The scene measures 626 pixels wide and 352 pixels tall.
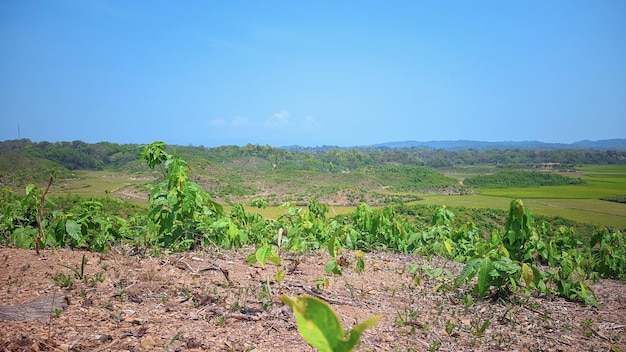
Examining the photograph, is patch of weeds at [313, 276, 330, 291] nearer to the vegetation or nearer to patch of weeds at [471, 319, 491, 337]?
the vegetation

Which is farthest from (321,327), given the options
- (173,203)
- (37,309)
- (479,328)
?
(173,203)

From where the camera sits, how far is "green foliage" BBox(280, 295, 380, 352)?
1.92 ft

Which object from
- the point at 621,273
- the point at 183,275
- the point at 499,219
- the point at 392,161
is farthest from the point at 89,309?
the point at 392,161

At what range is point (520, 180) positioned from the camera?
64.7m

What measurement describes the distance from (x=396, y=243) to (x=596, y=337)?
10.8ft

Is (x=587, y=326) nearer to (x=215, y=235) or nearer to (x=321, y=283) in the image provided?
(x=321, y=283)

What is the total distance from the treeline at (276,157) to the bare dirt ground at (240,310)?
33.8ft

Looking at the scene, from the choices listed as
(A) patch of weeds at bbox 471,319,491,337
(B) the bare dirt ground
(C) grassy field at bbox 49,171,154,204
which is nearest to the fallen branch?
(B) the bare dirt ground

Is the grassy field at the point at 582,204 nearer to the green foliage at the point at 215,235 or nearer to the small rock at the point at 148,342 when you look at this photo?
the green foliage at the point at 215,235

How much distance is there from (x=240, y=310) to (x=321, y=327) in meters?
2.19

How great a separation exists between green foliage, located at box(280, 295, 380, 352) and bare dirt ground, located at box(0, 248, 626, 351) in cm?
167

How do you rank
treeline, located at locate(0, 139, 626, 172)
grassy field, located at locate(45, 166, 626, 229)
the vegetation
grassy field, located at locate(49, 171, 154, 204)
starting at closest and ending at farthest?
the vegetation
grassy field, located at locate(49, 171, 154, 204)
grassy field, located at locate(45, 166, 626, 229)
treeline, located at locate(0, 139, 626, 172)

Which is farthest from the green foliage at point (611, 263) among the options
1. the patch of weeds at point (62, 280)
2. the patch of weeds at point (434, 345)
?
the patch of weeds at point (62, 280)

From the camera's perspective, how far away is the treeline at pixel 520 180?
59.7 metres
